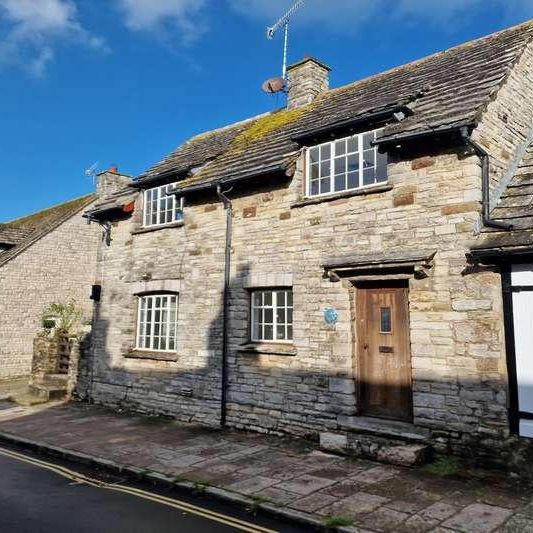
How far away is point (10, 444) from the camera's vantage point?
9.35 metres

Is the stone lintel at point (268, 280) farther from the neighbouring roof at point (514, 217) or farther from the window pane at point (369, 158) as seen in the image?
the neighbouring roof at point (514, 217)

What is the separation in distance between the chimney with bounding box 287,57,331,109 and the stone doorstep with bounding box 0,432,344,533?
10820 millimetres

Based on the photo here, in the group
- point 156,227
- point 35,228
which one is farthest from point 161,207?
point 35,228

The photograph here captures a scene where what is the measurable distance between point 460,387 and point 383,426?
57.5 inches

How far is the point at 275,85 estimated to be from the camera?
1568 cm

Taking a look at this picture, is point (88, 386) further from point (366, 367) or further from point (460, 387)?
point (460, 387)

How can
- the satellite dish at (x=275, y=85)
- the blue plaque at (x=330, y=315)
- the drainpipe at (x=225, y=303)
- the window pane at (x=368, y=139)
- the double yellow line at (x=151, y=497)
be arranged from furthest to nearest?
the satellite dish at (x=275, y=85), the drainpipe at (x=225, y=303), the window pane at (x=368, y=139), the blue plaque at (x=330, y=315), the double yellow line at (x=151, y=497)

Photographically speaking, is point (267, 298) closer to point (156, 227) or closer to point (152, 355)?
point (152, 355)

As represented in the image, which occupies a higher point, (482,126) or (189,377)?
(482,126)

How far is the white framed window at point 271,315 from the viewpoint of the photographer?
392 inches

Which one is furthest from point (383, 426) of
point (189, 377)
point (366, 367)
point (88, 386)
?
point (88, 386)

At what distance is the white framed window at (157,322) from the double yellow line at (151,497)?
14.3 feet

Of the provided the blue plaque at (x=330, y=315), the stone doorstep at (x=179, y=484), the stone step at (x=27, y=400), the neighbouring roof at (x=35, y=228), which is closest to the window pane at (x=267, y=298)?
the blue plaque at (x=330, y=315)

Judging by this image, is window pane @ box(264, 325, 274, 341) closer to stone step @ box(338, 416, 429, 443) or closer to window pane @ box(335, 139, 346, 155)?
stone step @ box(338, 416, 429, 443)
